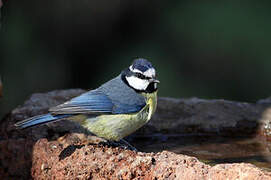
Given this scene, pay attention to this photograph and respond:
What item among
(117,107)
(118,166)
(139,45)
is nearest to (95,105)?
(117,107)

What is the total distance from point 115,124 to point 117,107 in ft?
0.43

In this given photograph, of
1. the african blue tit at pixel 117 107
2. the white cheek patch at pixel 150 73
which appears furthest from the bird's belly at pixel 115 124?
the white cheek patch at pixel 150 73

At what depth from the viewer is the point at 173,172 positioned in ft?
10.1

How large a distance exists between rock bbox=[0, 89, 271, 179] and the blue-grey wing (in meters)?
0.26

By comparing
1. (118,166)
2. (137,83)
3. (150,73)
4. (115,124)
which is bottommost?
(118,166)

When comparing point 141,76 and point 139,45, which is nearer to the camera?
point 141,76

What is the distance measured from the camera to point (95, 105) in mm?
3893

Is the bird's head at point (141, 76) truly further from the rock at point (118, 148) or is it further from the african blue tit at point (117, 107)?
the rock at point (118, 148)

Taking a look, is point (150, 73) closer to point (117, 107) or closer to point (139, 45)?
point (117, 107)

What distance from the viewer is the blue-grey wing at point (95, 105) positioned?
12.4 feet

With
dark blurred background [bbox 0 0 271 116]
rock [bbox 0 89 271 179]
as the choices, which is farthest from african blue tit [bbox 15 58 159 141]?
dark blurred background [bbox 0 0 271 116]

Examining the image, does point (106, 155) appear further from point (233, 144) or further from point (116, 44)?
point (116, 44)

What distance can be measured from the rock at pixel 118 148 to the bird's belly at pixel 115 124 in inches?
5.9

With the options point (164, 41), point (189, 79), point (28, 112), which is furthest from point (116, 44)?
point (28, 112)
